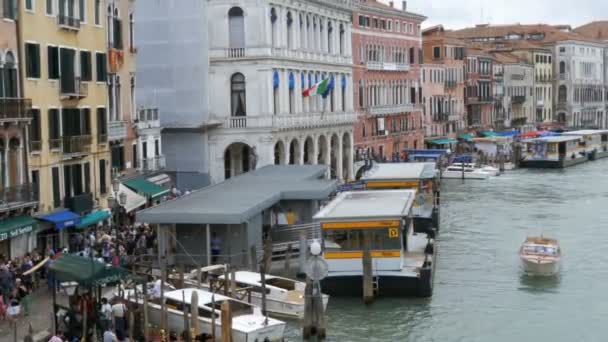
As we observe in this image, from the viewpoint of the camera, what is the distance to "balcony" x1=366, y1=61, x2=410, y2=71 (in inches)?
2213

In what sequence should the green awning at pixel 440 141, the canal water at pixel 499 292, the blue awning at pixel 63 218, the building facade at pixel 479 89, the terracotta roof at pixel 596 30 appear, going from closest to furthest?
the canal water at pixel 499 292, the blue awning at pixel 63 218, the green awning at pixel 440 141, the building facade at pixel 479 89, the terracotta roof at pixel 596 30

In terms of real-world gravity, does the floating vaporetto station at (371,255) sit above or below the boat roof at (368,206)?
below

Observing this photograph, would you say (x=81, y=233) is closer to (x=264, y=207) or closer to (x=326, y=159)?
(x=264, y=207)

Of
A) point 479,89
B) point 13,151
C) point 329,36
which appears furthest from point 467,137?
point 13,151

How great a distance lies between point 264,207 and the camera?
997 inches

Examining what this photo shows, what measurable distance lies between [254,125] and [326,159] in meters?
6.88

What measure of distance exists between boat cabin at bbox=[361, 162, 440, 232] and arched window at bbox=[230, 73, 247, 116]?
5.31 metres

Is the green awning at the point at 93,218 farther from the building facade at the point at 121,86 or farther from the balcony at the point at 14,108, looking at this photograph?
the balcony at the point at 14,108

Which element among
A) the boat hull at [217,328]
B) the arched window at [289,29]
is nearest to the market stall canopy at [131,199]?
the boat hull at [217,328]

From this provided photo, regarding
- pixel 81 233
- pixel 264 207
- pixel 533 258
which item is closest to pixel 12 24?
pixel 81 233

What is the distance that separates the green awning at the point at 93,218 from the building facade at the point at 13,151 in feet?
6.53

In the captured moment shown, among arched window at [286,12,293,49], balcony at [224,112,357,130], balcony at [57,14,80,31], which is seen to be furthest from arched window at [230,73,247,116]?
balcony at [57,14,80,31]

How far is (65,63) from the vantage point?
970 inches

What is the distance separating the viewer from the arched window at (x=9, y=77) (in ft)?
71.0
